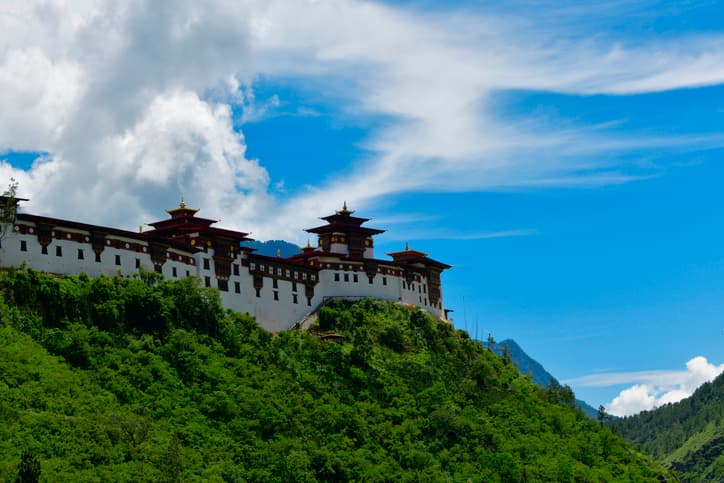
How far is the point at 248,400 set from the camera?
81750 millimetres

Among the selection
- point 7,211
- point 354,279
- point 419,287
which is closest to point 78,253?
point 7,211

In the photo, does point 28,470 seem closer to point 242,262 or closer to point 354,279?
point 242,262

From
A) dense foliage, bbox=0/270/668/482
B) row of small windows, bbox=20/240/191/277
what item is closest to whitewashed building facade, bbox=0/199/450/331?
row of small windows, bbox=20/240/191/277

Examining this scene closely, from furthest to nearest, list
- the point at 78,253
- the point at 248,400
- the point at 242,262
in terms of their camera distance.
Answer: the point at 242,262 < the point at 78,253 < the point at 248,400

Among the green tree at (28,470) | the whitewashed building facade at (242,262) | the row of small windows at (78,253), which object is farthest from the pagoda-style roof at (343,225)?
the green tree at (28,470)

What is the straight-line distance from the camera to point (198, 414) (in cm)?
7719

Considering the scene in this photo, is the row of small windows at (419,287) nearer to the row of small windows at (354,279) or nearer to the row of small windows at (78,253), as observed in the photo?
the row of small windows at (354,279)

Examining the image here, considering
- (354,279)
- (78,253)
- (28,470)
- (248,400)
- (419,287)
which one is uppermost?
(419,287)

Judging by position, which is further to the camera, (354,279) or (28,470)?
(354,279)

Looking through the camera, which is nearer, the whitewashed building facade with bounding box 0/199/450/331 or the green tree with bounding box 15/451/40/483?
the green tree with bounding box 15/451/40/483

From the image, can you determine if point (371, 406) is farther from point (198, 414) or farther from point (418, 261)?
point (418, 261)

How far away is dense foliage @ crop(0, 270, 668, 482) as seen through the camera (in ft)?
222

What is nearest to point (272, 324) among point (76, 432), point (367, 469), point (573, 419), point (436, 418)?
point (436, 418)

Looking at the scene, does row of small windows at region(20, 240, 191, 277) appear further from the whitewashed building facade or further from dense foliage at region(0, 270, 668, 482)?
dense foliage at region(0, 270, 668, 482)
